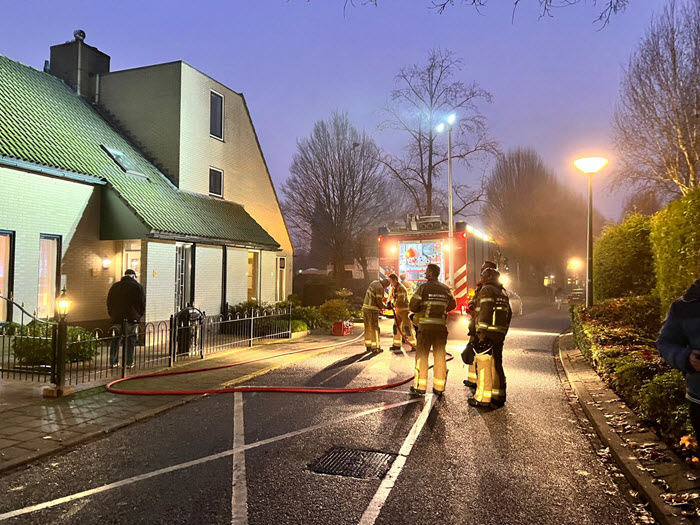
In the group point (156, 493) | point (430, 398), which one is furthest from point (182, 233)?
point (156, 493)

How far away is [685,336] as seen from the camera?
10.9 ft

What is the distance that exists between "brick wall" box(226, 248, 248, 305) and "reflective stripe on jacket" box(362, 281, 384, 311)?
6.22 meters

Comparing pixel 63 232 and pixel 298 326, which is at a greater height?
pixel 63 232

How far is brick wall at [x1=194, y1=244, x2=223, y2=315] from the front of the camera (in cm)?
1410

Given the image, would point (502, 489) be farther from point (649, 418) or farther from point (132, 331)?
point (132, 331)

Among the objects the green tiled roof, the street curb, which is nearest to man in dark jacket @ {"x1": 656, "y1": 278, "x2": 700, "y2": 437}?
the street curb

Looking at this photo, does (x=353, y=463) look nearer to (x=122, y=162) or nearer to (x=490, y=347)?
(x=490, y=347)

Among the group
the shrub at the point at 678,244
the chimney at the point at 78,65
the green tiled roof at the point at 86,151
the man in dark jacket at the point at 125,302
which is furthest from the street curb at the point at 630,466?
the chimney at the point at 78,65

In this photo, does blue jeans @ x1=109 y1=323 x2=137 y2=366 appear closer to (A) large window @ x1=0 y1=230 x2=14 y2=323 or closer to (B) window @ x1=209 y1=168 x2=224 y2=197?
(A) large window @ x1=0 y1=230 x2=14 y2=323

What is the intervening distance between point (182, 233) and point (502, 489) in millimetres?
10458

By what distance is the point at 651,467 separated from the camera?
13.8ft

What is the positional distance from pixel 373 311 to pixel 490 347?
4.51m

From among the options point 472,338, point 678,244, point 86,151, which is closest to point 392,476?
point 472,338

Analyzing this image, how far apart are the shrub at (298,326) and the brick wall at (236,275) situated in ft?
8.87
